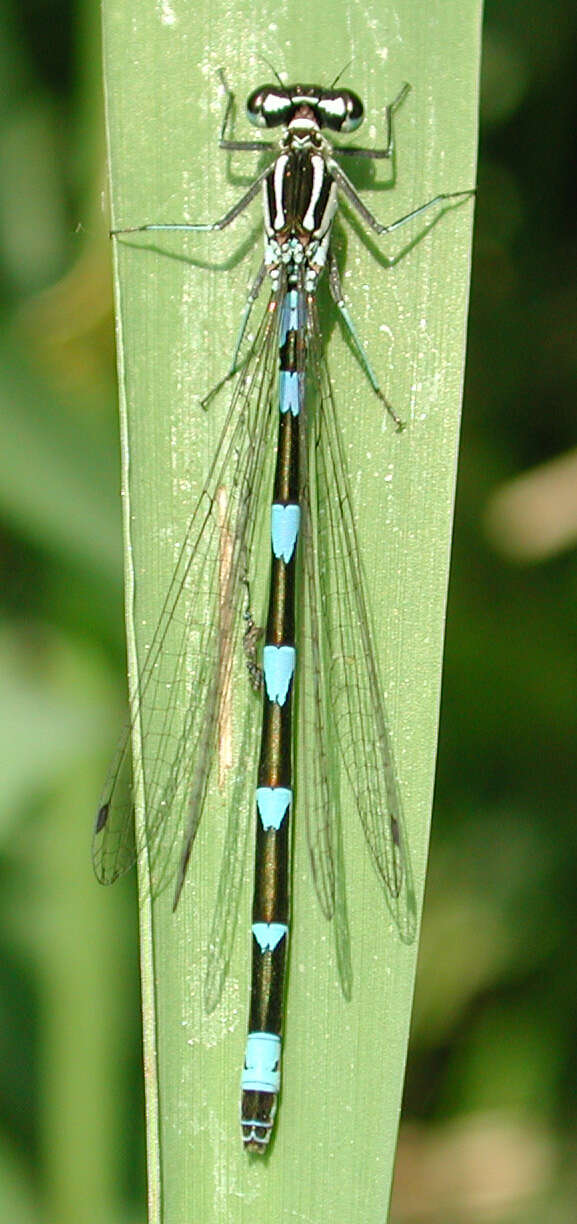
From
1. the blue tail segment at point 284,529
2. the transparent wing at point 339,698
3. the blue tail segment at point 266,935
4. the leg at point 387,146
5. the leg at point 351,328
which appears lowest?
the blue tail segment at point 266,935

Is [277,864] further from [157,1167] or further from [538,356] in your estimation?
[538,356]

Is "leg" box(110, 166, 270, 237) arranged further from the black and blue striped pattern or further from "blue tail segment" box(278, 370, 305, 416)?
"blue tail segment" box(278, 370, 305, 416)

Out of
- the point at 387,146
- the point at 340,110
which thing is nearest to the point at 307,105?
the point at 340,110

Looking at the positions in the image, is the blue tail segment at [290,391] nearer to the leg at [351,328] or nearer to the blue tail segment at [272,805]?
the leg at [351,328]

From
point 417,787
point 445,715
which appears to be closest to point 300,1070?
point 417,787

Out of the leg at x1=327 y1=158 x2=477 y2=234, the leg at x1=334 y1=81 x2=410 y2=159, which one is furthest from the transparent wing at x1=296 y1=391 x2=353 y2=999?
the leg at x1=334 y1=81 x2=410 y2=159

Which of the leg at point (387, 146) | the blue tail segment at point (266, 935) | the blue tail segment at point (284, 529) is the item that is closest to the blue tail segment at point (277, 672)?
the blue tail segment at point (284, 529)
